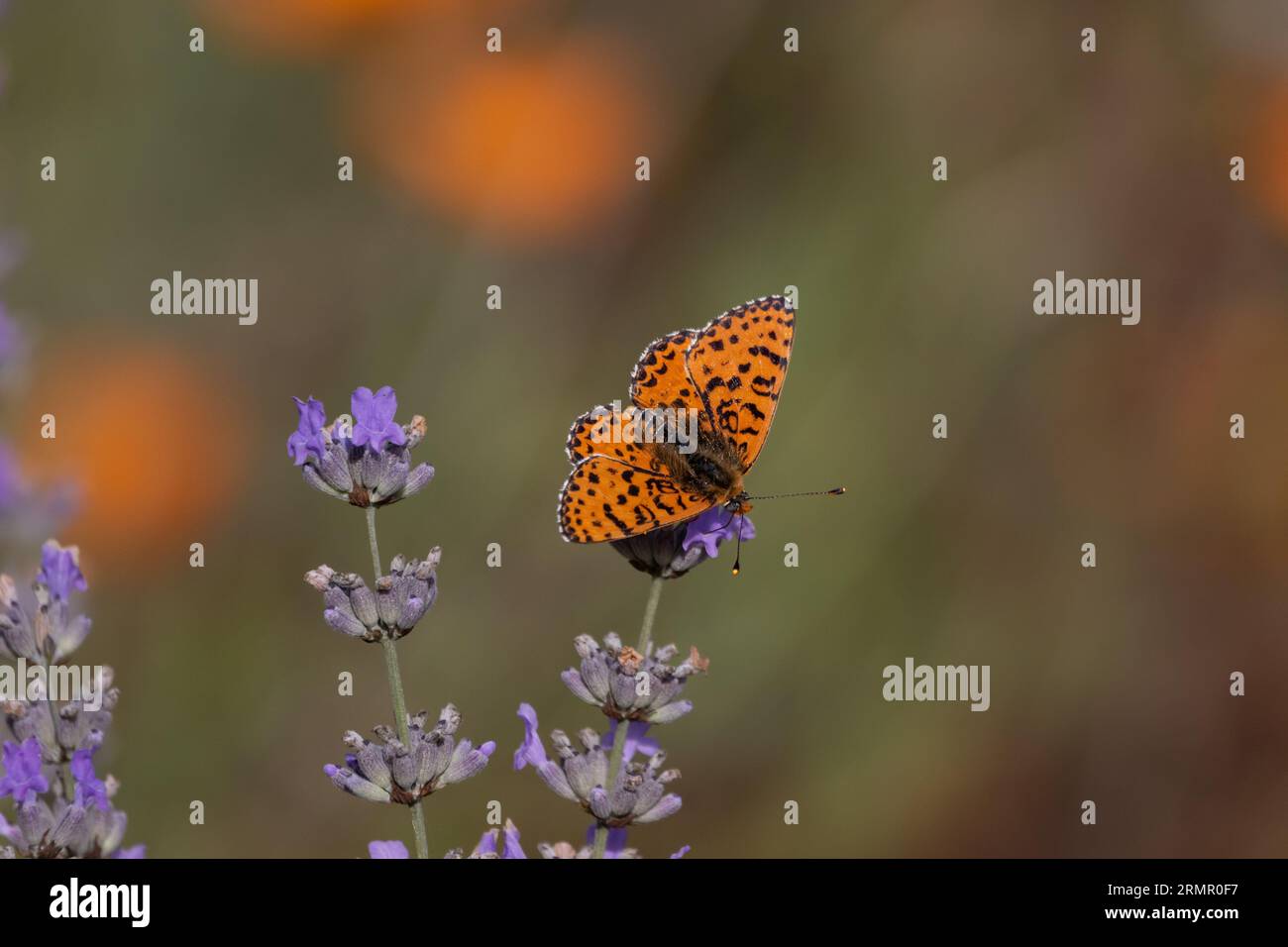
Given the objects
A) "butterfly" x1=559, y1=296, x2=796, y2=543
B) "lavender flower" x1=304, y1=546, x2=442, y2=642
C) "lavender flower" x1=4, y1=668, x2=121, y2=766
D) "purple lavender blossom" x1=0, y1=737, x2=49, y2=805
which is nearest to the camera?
"purple lavender blossom" x1=0, y1=737, x2=49, y2=805

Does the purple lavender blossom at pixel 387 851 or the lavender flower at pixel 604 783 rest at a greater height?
the lavender flower at pixel 604 783

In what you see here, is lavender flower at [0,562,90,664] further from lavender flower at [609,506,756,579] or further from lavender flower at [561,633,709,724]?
lavender flower at [609,506,756,579]

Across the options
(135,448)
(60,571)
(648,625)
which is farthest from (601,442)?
(135,448)

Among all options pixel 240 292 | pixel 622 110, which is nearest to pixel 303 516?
pixel 240 292

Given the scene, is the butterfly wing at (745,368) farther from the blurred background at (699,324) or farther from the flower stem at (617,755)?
the blurred background at (699,324)

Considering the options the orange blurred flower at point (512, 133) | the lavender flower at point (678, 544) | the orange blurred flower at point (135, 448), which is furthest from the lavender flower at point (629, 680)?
the orange blurred flower at point (512, 133)

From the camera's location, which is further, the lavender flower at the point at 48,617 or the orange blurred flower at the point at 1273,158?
the orange blurred flower at the point at 1273,158

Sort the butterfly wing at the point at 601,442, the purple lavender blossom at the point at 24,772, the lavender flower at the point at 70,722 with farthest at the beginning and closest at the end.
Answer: the butterfly wing at the point at 601,442 < the lavender flower at the point at 70,722 < the purple lavender blossom at the point at 24,772

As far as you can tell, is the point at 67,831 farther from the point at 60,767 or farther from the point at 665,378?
the point at 665,378

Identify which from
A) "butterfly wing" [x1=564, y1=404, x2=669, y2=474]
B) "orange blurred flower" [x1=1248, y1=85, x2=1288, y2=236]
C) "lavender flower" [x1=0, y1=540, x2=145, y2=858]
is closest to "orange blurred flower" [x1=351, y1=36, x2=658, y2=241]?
"orange blurred flower" [x1=1248, y1=85, x2=1288, y2=236]
